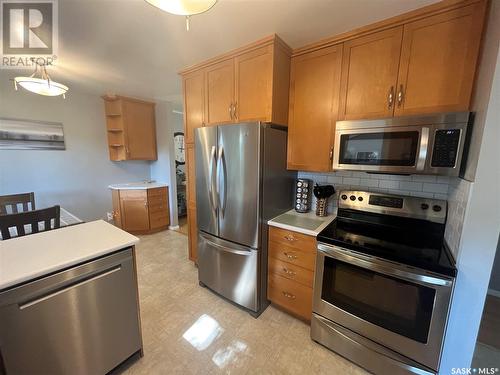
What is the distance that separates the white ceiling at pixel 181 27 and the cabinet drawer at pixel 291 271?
6.28ft

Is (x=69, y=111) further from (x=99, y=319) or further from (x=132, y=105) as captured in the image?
(x=99, y=319)

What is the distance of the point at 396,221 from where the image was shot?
5.49 feet

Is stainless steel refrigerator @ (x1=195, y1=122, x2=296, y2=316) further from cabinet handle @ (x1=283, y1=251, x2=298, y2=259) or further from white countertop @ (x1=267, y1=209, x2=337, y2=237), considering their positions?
cabinet handle @ (x1=283, y1=251, x2=298, y2=259)

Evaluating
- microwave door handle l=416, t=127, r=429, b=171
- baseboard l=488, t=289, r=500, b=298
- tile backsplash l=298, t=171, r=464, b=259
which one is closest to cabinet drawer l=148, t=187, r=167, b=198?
tile backsplash l=298, t=171, r=464, b=259

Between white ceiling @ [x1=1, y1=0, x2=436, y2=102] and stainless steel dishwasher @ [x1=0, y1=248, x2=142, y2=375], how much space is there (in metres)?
1.67

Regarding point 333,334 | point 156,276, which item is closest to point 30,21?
point 156,276

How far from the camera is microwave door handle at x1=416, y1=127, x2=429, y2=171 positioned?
1.26m

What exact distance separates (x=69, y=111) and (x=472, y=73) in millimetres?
4772

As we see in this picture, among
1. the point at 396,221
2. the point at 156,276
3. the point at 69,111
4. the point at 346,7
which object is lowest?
the point at 156,276

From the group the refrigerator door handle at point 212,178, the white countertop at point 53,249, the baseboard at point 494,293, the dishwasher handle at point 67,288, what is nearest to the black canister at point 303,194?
the refrigerator door handle at point 212,178

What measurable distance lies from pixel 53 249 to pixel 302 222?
5.67 ft

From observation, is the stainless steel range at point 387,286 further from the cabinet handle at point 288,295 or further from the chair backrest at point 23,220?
the chair backrest at point 23,220

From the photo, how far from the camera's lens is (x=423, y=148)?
1276 mm

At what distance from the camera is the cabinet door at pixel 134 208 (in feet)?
12.0
